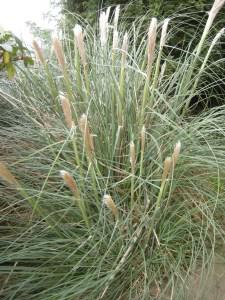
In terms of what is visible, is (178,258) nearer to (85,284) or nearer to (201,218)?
(201,218)

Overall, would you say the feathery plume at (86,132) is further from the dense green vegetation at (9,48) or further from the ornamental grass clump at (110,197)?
the dense green vegetation at (9,48)

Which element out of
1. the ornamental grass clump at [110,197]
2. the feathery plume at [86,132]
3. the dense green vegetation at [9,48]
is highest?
the dense green vegetation at [9,48]

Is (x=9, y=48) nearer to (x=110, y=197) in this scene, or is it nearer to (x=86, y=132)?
(x=86, y=132)

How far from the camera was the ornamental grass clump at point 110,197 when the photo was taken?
4.60ft

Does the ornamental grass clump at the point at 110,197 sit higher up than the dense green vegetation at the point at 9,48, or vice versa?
the dense green vegetation at the point at 9,48

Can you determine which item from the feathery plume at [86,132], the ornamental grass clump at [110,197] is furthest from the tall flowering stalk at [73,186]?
the feathery plume at [86,132]

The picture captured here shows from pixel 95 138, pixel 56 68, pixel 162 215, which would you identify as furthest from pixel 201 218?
pixel 56 68

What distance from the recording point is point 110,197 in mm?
1199

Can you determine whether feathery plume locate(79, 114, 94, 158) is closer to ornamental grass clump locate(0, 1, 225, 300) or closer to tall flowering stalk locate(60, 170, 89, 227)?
ornamental grass clump locate(0, 1, 225, 300)

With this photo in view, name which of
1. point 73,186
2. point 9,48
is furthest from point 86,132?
point 9,48

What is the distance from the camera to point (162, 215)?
1.58m

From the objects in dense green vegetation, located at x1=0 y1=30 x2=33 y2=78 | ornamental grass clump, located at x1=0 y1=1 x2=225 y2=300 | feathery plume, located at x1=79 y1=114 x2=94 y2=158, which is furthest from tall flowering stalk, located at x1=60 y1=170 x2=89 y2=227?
dense green vegetation, located at x1=0 y1=30 x2=33 y2=78

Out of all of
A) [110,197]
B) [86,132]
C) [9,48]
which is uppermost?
[9,48]

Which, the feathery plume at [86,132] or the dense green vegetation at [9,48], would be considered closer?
the feathery plume at [86,132]
